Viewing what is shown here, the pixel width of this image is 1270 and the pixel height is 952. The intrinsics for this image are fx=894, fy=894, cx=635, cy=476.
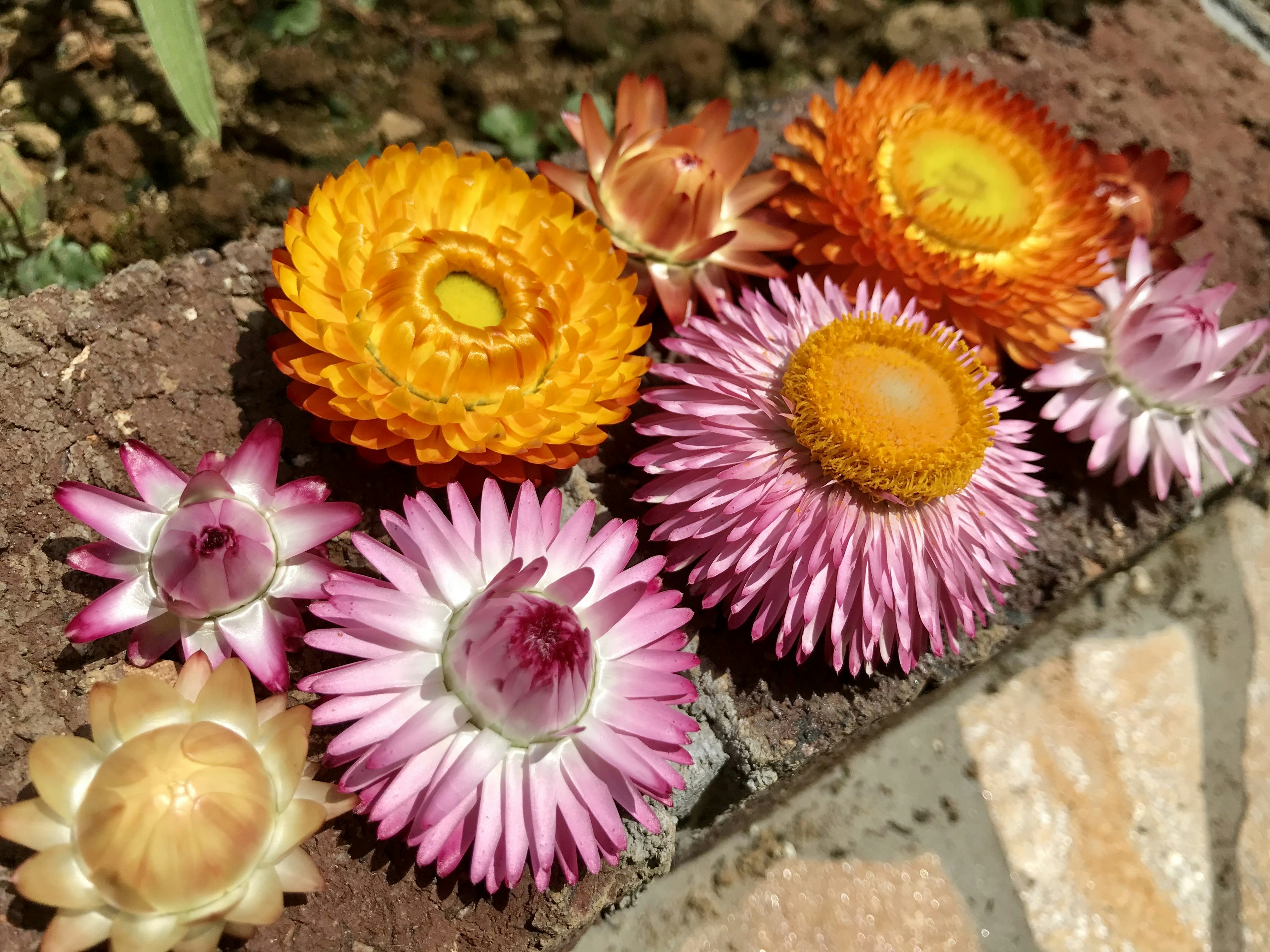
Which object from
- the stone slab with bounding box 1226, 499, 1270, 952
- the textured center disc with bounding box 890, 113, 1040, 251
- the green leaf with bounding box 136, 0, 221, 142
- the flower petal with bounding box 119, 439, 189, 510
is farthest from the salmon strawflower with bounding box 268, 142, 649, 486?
the stone slab with bounding box 1226, 499, 1270, 952

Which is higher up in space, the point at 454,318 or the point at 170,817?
the point at 454,318

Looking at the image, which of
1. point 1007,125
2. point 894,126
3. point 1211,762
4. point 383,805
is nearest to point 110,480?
point 383,805

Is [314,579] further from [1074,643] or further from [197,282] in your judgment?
[1074,643]

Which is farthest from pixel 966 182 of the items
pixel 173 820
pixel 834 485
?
pixel 173 820

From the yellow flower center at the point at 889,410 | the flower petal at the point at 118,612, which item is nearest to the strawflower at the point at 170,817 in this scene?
the flower petal at the point at 118,612

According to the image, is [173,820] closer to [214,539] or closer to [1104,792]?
[214,539]

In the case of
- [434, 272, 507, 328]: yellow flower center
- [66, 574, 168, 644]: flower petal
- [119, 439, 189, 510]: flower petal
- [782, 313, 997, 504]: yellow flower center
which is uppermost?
[782, 313, 997, 504]: yellow flower center

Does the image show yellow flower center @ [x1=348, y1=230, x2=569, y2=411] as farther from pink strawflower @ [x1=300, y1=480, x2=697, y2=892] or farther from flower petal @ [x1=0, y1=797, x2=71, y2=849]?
flower petal @ [x1=0, y1=797, x2=71, y2=849]
